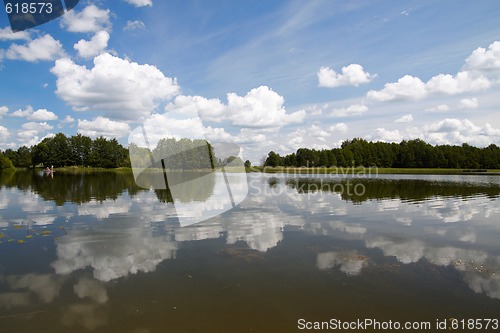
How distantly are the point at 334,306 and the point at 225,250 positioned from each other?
5477 mm

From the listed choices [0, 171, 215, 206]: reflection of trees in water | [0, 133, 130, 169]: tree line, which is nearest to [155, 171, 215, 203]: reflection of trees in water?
[0, 171, 215, 206]: reflection of trees in water

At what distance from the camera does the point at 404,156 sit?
159 meters

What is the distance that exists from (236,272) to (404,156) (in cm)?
16812

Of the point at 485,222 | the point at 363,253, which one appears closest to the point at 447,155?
the point at 485,222

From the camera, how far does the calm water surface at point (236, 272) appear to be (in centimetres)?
719

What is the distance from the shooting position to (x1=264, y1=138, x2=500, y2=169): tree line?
154 m

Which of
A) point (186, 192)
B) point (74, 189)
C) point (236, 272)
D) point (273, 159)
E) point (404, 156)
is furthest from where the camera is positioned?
point (273, 159)

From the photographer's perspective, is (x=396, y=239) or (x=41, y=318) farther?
(x=396, y=239)

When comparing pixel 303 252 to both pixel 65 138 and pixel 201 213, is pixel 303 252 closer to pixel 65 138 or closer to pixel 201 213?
pixel 201 213

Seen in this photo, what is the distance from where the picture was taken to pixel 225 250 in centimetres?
1221

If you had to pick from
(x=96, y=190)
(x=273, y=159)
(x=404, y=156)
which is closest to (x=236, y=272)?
(x=96, y=190)

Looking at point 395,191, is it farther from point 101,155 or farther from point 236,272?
point 101,155

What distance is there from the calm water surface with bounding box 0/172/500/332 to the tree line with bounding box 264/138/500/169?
488ft

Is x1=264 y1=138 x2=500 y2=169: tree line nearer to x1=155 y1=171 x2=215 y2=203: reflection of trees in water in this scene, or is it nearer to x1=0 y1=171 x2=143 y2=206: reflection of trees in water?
x1=155 y1=171 x2=215 y2=203: reflection of trees in water
